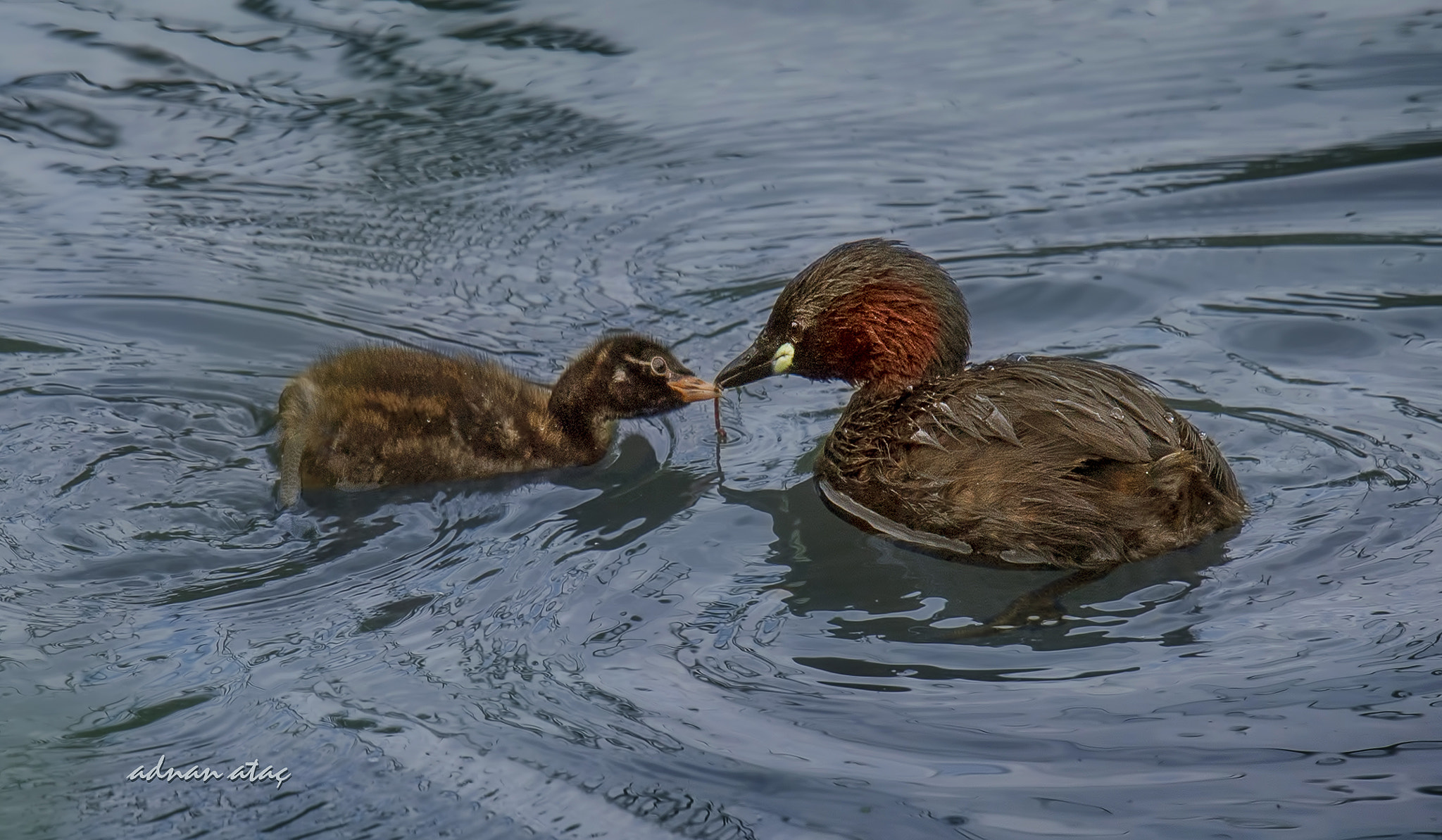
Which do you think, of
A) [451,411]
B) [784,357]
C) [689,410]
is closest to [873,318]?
[784,357]

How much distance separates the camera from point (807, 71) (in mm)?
9125

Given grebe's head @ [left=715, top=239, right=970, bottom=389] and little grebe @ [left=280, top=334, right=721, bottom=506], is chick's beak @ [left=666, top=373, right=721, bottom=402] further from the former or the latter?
grebe's head @ [left=715, top=239, right=970, bottom=389]

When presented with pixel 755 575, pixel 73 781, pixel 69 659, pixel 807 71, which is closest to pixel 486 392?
pixel 755 575

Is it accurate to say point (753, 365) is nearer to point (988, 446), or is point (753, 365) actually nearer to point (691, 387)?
point (691, 387)

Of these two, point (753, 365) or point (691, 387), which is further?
point (691, 387)

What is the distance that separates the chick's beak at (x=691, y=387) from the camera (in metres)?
6.27

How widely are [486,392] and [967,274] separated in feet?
8.04

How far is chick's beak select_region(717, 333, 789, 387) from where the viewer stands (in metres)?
6.15

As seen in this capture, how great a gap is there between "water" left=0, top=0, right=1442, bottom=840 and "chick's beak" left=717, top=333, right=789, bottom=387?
0.31 meters

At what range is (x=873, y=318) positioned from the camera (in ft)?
19.2

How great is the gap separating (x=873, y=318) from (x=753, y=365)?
21.7 inches

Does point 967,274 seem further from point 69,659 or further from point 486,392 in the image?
point 69,659
